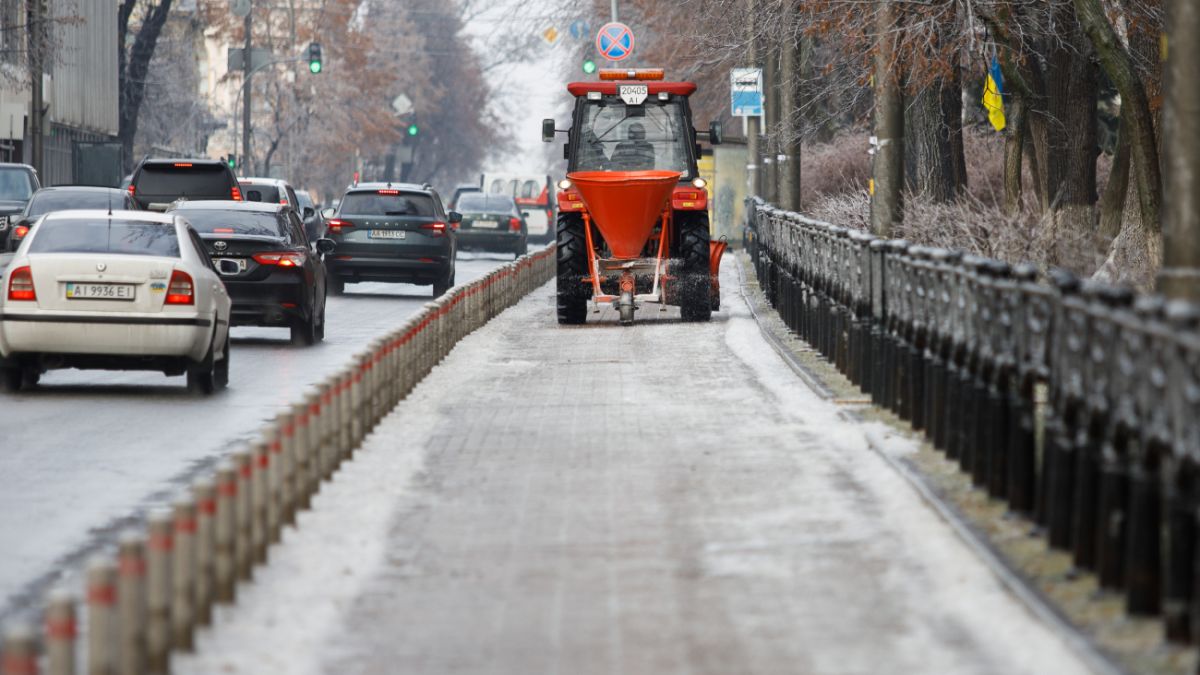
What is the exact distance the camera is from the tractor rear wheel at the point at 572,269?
26.5 m

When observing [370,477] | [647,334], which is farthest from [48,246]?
[647,334]

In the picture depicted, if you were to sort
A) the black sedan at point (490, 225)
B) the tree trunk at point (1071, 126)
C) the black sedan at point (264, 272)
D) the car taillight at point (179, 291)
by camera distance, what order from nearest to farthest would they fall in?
the car taillight at point (179, 291)
the black sedan at point (264, 272)
the tree trunk at point (1071, 126)
the black sedan at point (490, 225)

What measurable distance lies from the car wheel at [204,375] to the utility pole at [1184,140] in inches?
346

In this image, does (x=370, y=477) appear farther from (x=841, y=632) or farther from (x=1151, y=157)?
(x=1151, y=157)

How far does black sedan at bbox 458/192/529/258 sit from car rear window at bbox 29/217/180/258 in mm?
33946

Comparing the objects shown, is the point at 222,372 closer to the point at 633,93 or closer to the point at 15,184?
the point at 633,93

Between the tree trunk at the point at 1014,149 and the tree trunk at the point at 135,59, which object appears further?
the tree trunk at the point at 135,59

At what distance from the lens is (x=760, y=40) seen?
40.9 m

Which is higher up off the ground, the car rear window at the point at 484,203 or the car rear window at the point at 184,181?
the car rear window at the point at 184,181

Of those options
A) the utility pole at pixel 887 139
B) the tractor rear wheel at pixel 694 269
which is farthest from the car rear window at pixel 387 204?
the utility pole at pixel 887 139

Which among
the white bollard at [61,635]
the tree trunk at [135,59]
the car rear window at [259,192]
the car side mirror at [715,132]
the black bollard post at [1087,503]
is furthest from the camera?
the tree trunk at [135,59]

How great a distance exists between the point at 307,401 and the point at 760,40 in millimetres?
30639

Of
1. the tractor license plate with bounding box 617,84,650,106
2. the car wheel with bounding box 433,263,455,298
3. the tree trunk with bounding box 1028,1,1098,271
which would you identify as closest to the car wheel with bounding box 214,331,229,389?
the tractor license plate with bounding box 617,84,650,106

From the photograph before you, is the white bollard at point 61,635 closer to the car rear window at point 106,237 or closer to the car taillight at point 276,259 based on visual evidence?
the car rear window at point 106,237
